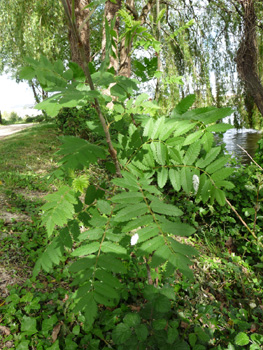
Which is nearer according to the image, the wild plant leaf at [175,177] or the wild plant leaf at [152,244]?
the wild plant leaf at [152,244]

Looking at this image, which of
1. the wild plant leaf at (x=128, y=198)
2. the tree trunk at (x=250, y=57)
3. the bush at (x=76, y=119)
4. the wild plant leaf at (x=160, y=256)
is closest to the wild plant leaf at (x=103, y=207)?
the wild plant leaf at (x=128, y=198)

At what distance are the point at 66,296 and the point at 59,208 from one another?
1308 millimetres

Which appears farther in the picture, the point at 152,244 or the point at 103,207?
the point at 103,207

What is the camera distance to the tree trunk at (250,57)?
5410 millimetres

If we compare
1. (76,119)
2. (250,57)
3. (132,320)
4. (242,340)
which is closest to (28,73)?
(132,320)

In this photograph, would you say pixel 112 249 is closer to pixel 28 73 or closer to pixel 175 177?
pixel 175 177

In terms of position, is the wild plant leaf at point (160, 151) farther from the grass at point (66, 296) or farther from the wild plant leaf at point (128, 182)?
the grass at point (66, 296)

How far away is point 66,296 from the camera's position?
196 cm

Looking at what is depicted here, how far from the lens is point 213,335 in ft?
5.68

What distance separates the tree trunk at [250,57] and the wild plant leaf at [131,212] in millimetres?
5565

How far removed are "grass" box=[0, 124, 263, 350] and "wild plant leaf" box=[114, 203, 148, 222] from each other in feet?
1.72

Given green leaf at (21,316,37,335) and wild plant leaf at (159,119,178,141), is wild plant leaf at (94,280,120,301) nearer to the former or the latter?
wild plant leaf at (159,119,178,141)

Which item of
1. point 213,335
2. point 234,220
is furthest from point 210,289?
point 234,220

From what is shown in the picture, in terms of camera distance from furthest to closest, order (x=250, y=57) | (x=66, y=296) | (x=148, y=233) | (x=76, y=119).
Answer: (x=76, y=119) < (x=250, y=57) < (x=66, y=296) < (x=148, y=233)
